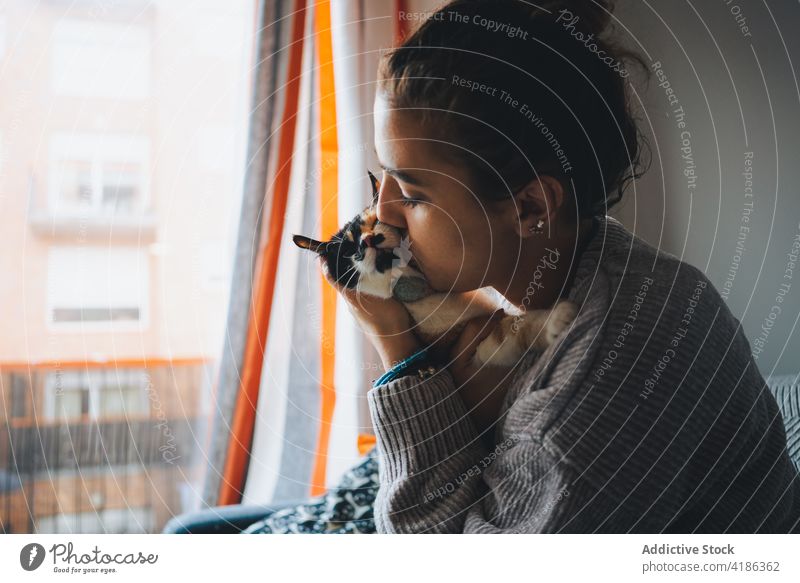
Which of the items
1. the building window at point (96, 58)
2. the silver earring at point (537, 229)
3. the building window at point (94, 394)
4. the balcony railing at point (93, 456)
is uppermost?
the building window at point (96, 58)

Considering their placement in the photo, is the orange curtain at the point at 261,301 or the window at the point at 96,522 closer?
the window at the point at 96,522

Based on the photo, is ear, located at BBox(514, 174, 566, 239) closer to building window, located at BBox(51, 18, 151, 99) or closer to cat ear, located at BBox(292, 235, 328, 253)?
cat ear, located at BBox(292, 235, 328, 253)

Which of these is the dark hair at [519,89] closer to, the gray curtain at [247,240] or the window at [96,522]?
the gray curtain at [247,240]

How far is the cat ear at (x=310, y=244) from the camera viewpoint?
21.7 inches

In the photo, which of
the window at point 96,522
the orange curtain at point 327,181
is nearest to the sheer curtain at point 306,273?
the orange curtain at point 327,181

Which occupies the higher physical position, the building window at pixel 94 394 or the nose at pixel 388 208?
the nose at pixel 388 208

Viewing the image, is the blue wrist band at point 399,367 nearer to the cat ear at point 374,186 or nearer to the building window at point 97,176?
the cat ear at point 374,186

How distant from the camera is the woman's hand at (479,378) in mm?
509

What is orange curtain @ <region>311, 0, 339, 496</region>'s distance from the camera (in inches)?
21.8

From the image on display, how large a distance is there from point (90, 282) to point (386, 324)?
27 cm

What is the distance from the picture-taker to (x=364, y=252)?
543 millimetres

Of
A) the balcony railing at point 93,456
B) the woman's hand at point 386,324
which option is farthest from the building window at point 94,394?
the woman's hand at point 386,324

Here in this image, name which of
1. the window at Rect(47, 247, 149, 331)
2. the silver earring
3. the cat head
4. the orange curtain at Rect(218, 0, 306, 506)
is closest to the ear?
the silver earring
